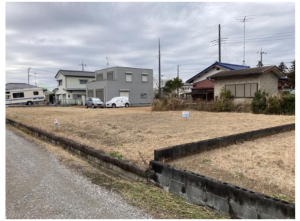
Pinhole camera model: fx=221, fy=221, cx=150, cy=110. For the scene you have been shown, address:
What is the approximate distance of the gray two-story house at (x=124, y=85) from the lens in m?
28.5

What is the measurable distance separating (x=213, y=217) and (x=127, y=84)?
28442mm

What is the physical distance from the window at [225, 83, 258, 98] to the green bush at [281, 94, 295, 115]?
3219 mm

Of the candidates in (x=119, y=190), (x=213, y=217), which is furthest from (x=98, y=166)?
(x=213, y=217)

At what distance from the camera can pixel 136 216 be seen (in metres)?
2.45

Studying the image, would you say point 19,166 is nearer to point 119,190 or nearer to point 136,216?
point 119,190

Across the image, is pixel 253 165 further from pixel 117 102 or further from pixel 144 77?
pixel 144 77

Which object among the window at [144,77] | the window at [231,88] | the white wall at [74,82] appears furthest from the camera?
the white wall at [74,82]

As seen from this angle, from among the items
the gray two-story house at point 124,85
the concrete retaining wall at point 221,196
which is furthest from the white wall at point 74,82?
the concrete retaining wall at point 221,196

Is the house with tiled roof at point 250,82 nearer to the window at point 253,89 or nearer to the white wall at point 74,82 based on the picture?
the window at point 253,89

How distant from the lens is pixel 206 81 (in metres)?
22.0

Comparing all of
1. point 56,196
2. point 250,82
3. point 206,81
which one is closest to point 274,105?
point 250,82

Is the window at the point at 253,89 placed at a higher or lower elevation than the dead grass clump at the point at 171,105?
higher

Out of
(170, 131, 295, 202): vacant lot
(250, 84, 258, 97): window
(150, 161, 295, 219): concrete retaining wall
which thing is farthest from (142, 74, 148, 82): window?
(150, 161, 295, 219): concrete retaining wall

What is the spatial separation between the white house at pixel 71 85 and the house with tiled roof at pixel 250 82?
79.3ft
